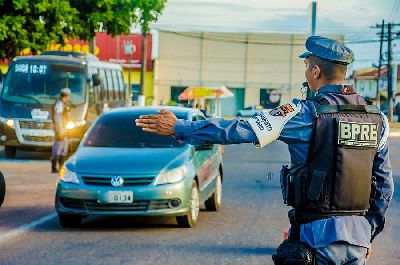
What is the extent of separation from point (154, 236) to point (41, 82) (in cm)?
1527

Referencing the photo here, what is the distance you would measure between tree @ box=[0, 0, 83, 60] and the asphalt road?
14.9 m

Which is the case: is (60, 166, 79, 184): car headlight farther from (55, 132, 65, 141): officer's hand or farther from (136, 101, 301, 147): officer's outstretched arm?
(55, 132, 65, 141): officer's hand

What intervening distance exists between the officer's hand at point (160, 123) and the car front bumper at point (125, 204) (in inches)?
242

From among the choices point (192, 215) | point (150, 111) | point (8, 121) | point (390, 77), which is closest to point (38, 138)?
point (8, 121)

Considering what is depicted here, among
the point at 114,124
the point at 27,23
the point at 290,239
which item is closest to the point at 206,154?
the point at 114,124

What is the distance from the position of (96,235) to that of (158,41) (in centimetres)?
7590

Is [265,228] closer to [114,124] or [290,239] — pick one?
[114,124]

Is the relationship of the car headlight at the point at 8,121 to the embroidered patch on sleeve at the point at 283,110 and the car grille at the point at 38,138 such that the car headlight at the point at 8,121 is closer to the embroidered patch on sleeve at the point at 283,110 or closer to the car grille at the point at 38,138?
the car grille at the point at 38,138

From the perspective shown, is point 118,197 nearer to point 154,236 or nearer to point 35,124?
point 154,236

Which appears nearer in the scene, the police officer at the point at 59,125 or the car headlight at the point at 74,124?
the police officer at the point at 59,125

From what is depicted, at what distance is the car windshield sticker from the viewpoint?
13.7 feet

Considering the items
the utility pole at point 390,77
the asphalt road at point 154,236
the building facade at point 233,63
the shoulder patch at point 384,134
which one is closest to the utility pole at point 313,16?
the asphalt road at point 154,236

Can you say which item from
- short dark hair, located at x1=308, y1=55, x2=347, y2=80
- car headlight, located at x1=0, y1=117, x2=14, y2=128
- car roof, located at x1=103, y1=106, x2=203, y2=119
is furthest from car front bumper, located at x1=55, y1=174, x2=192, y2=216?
car headlight, located at x1=0, y1=117, x2=14, y2=128

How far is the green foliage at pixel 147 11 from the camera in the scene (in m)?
32.2
